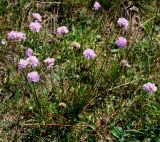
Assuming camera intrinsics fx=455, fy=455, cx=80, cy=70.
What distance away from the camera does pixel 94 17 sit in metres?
3.24

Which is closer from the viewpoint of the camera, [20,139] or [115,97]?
[20,139]

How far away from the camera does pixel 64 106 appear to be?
2.50 m

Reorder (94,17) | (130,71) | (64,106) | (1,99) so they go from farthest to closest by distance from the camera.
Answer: (94,17), (130,71), (1,99), (64,106)

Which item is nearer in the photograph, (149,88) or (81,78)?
(149,88)

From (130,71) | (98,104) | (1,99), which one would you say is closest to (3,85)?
(1,99)

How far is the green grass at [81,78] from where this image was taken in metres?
2.54

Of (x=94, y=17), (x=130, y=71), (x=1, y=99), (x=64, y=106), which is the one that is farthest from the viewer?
(x=94, y=17)

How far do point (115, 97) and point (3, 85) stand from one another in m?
0.68

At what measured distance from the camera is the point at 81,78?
111 inches

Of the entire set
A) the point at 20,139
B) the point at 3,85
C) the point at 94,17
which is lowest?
the point at 20,139

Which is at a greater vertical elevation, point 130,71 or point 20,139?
point 130,71

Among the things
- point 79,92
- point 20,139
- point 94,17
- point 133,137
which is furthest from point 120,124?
point 94,17

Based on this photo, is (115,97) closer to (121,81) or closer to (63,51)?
(121,81)

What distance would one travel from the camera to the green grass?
8.34 feet
